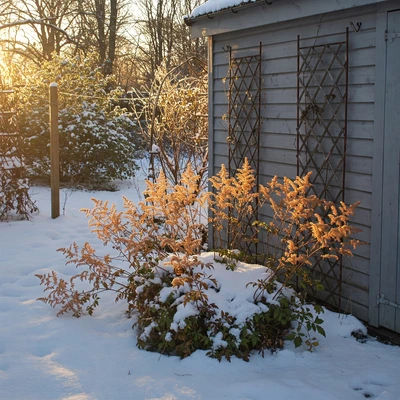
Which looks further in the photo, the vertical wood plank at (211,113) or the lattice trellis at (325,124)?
the vertical wood plank at (211,113)

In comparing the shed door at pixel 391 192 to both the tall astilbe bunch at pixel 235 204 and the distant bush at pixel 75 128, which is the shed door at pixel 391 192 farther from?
the distant bush at pixel 75 128

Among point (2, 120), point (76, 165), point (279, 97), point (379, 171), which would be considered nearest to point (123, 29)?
point (76, 165)

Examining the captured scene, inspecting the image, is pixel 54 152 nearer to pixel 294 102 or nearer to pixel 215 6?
pixel 215 6

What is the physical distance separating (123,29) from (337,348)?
63.3 feet

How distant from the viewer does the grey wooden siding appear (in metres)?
4.00

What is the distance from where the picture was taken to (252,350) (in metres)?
3.73

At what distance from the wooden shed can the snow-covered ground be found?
485 mm

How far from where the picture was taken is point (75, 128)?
35.6 ft

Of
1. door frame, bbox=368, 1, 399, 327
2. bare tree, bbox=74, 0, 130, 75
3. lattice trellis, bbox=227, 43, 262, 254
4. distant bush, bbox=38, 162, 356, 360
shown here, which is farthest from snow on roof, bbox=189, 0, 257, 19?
bare tree, bbox=74, 0, 130, 75

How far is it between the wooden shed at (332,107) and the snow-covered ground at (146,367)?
485 mm

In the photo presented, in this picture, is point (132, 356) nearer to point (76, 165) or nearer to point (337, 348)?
point (337, 348)

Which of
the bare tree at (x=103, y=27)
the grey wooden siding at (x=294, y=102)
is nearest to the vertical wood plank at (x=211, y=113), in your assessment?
the grey wooden siding at (x=294, y=102)

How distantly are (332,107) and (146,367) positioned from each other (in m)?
2.42

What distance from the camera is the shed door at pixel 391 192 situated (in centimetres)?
370
